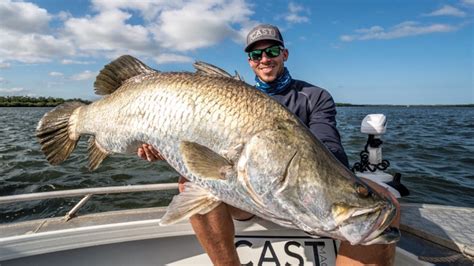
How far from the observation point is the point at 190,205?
90.7 inches

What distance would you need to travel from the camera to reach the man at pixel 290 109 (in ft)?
8.42

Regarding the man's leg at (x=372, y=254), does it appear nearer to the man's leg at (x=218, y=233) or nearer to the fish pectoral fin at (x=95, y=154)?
the man's leg at (x=218, y=233)

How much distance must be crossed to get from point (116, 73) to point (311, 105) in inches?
75.7

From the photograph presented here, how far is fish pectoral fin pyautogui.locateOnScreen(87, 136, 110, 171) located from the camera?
10.1 ft

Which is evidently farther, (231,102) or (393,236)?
(231,102)

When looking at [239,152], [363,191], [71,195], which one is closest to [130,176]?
[71,195]

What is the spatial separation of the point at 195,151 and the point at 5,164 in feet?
40.2

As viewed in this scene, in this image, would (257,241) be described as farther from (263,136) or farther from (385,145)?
(385,145)

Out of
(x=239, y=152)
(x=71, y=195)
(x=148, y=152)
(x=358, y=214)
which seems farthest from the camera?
(x=71, y=195)

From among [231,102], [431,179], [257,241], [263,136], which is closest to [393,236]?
[263,136]

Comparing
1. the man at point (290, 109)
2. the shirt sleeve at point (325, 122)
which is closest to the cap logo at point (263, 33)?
the man at point (290, 109)

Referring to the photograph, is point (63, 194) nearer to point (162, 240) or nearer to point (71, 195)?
point (71, 195)

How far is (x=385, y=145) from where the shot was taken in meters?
15.6

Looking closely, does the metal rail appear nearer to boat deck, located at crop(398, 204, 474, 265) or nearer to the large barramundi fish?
the large barramundi fish
